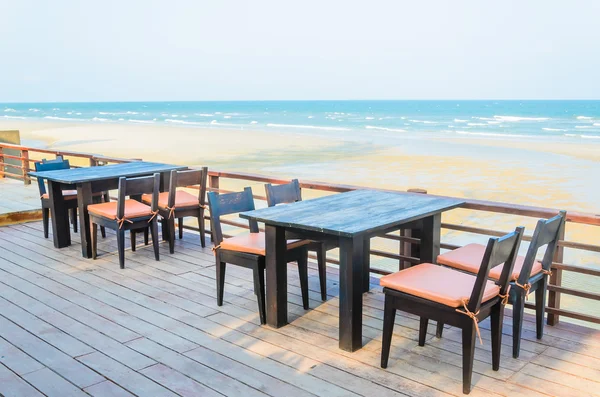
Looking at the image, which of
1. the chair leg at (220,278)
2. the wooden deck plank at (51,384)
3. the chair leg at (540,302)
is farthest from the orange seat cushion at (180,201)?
the chair leg at (540,302)

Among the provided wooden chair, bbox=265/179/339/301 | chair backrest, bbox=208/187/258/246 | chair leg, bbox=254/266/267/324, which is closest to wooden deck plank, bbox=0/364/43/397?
chair leg, bbox=254/266/267/324

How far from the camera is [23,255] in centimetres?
473

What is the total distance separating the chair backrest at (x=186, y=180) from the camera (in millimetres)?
4547

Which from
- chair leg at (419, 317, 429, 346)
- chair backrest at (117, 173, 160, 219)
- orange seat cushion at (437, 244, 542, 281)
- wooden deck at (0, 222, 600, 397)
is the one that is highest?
chair backrest at (117, 173, 160, 219)

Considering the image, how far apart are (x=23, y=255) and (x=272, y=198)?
2393 mm

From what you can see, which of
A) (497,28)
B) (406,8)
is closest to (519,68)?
(497,28)

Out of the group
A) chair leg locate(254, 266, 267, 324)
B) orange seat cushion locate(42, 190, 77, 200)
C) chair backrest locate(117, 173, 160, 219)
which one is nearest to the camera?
chair leg locate(254, 266, 267, 324)

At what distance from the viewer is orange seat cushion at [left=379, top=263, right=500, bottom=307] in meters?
2.44

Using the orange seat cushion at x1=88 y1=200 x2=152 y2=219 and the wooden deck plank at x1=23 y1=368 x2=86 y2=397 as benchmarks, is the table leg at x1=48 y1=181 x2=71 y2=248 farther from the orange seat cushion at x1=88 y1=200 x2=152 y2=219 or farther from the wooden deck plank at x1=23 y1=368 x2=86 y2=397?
the wooden deck plank at x1=23 y1=368 x2=86 y2=397

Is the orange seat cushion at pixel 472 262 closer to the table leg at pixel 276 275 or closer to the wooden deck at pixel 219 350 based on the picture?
the wooden deck at pixel 219 350

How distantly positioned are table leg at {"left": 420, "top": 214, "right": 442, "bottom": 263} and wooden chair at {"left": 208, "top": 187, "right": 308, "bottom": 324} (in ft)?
2.24

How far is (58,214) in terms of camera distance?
4.89 metres

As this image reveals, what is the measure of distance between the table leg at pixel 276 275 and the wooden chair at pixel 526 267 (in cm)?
84

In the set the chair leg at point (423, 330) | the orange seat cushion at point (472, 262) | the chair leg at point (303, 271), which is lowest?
the chair leg at point (423, 330)
